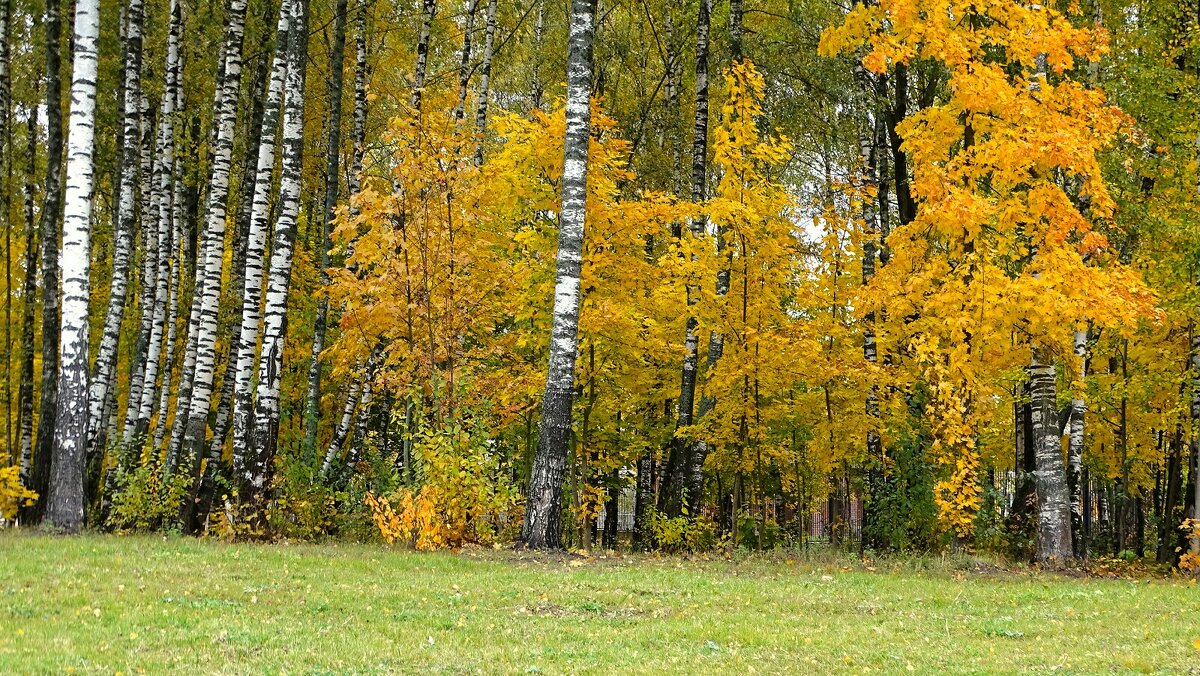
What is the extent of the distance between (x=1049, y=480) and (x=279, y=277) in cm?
1150

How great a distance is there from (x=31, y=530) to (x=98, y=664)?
861 cm

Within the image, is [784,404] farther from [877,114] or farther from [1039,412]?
[877,114]

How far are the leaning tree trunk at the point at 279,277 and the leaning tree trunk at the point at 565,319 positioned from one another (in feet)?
13.2

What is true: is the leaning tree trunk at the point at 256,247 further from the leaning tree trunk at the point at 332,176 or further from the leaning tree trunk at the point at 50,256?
the leaning tree trunk at the point at 50,256

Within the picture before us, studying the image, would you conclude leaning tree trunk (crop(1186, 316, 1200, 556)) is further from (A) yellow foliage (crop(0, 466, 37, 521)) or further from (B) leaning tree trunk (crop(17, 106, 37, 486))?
(B) leaning tree trunk (crop(17, 106, 37, 486))

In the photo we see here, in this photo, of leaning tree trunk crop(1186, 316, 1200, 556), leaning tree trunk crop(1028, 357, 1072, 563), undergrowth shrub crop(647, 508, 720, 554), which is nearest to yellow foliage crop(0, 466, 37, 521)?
undergrowth shrub crop(647, 508, 720, 554)

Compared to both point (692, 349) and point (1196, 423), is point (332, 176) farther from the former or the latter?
point (1196, 423)

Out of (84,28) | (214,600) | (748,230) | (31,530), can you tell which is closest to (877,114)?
(748,230)

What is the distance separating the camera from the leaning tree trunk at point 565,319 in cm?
1231

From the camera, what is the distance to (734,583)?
33.8 feet

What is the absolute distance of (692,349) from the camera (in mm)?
16469

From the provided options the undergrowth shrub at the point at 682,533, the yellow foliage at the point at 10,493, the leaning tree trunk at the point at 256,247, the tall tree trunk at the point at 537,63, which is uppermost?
the tall tree trunk at the point at 537,63

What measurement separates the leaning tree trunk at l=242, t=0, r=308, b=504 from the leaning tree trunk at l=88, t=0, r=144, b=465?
2.80m

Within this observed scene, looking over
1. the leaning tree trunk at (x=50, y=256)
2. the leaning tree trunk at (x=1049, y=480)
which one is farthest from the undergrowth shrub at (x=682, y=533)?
the leaning tree trunk at (x=50, y=256)
